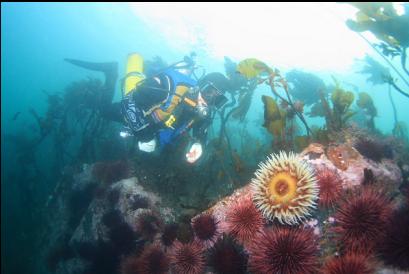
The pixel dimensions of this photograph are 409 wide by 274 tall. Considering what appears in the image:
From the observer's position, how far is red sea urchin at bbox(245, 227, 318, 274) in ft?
10.1

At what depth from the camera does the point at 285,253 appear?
3094 millimetres

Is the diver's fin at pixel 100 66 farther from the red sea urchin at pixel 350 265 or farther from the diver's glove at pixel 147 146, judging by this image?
the red sea urchin at pixel 350 265

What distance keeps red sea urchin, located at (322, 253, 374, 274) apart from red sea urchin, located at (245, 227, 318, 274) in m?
0.21

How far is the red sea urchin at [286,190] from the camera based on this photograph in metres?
3.52

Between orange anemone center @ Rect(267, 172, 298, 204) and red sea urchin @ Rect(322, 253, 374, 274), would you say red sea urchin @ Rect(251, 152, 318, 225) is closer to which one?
orange anemone center @ Rect(267, 172, 298, 204)

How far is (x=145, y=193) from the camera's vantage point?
678 centimetres

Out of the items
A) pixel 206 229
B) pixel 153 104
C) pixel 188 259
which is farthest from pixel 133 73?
pixel 188 259

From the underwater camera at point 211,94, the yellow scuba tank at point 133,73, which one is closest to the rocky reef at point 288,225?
the underwater camera at point 211,94

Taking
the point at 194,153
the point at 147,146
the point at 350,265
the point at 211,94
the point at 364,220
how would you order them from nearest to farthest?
the point at 350,265
the point at 364,220
the point at 194,153
the point at 147,146
the point at 211,94

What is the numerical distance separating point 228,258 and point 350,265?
4.80 feet

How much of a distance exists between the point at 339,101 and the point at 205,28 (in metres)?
43.9

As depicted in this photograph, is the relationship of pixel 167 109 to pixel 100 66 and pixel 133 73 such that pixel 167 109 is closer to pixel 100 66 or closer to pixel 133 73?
pixel 133 73

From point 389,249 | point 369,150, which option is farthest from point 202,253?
point 369,150

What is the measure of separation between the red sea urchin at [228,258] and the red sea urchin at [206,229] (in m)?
0.36
